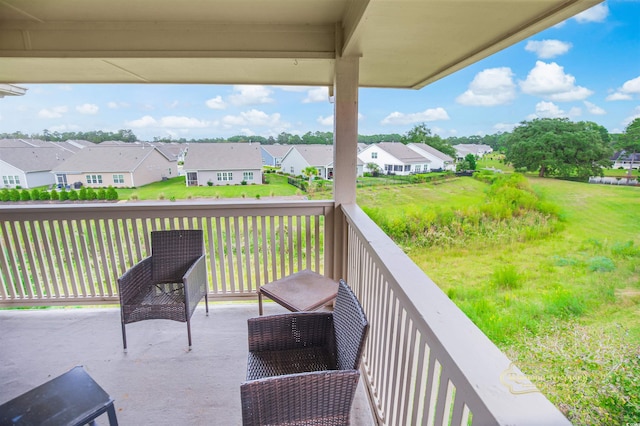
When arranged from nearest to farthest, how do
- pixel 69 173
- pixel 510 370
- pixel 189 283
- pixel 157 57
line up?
pixel 510 370
pixel 189 283
pixel 157 57
pixel 69 173

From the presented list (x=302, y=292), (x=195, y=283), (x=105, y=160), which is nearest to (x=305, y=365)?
(x=302, y=292)

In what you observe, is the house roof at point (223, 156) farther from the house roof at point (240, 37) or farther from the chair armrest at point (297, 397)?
the chair armrest at point (297, 397)

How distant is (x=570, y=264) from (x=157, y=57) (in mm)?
3554

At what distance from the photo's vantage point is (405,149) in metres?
2.86

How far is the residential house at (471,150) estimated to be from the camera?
2286mm

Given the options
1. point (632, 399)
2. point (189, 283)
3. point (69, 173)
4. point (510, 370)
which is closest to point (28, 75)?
point (69, 173)

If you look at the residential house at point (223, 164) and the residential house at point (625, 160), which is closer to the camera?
the residential house at point (625, 160)

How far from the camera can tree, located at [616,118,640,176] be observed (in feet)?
3.64

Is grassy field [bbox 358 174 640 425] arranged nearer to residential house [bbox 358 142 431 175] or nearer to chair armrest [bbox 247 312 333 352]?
residential house [bbox 358 142 431 175]

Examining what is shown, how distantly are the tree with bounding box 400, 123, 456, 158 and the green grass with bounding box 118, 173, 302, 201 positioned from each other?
1.22 metres

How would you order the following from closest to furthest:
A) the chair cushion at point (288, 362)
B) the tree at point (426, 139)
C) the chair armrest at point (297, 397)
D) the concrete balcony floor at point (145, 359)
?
the chair armrest at point (297, 397) → the chair cushion at point (288, 362) → the concrete balcony floor at point (145, 359) → the tree at point (426, 139)

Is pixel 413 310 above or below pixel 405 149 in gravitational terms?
below

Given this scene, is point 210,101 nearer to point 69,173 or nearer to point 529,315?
point 69,173

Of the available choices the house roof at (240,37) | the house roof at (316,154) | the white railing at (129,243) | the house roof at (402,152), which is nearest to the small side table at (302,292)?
the white railing at (129,243)
